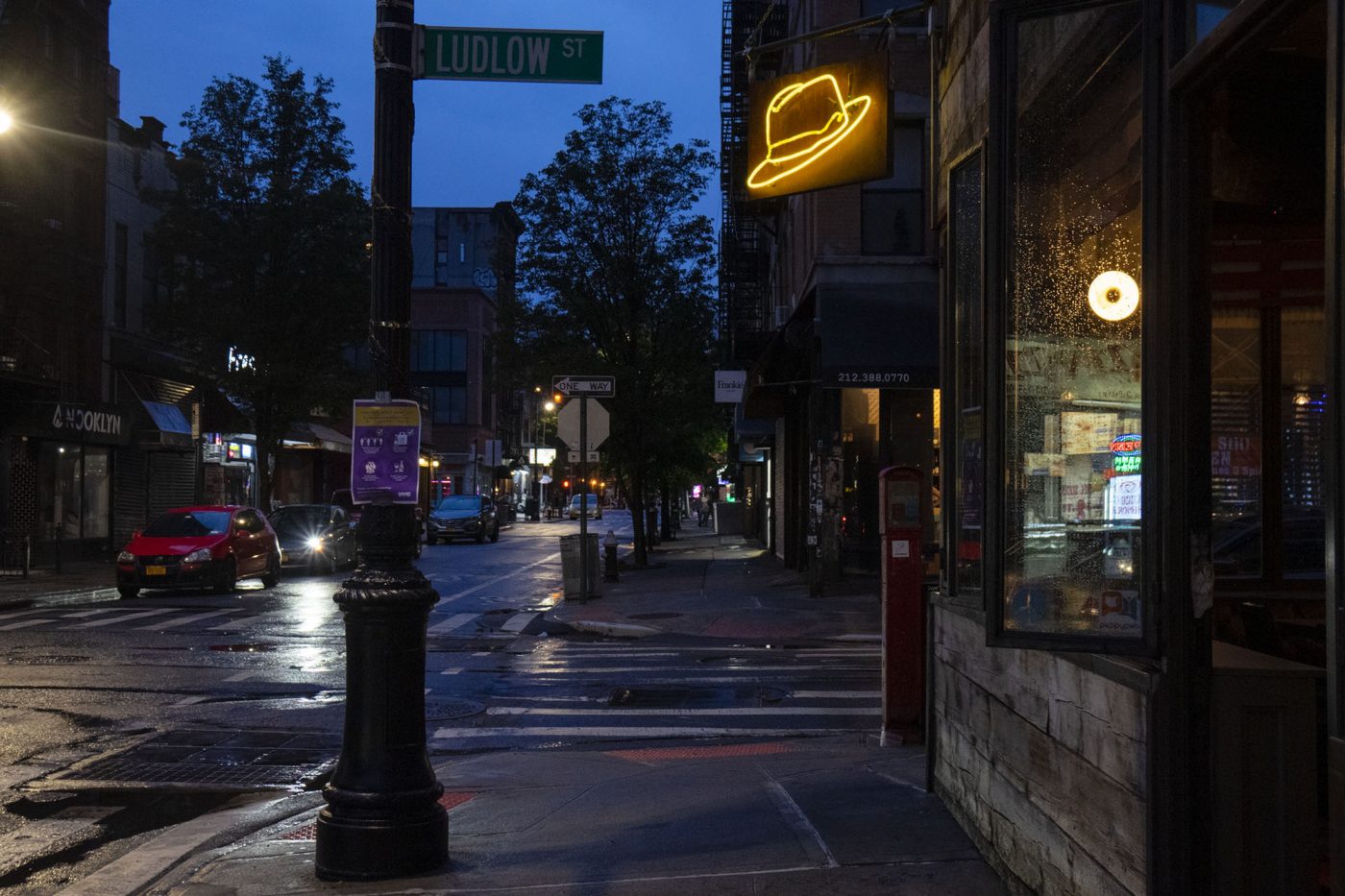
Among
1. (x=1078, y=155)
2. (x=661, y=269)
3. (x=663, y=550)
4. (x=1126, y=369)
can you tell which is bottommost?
(x=663, y=550)

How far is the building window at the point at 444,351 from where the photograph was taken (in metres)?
83.3

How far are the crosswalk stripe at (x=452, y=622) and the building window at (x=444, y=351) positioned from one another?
64.4m

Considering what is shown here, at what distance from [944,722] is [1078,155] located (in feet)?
10.6

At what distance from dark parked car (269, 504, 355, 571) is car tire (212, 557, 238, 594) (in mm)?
4672

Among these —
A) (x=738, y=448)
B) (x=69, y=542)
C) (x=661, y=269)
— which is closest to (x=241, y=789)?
(x=661, y=269)

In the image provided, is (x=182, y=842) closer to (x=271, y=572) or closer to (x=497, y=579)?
(x=271, y=572)

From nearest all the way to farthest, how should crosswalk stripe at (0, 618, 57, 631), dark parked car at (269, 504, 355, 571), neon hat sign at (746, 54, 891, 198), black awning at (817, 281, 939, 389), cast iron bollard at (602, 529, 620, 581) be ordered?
1. neon hat sign at (746, 54, 891, 198)
2. crosswalk stripe at (0, 618, 57, 631)
3. black awning at (817, 281, 939, 389)
4. cast iron bollard at (602, 529, 620, 581)
5. dark parked car at (269, 504, 355, 571)

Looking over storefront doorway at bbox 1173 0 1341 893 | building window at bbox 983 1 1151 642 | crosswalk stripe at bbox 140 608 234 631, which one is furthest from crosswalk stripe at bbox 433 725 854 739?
crosswalk stripe at bbox 140 608 234 631

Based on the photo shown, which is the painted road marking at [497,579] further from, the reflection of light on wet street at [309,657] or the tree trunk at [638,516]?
the reflection of light on wet street at [309,657]

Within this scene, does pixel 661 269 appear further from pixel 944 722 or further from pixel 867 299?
pixel 944 722

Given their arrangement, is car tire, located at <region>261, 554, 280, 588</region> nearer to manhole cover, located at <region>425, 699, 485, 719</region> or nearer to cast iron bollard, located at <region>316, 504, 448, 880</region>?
manhole cover, located at <region>425, 699, 485, 719</region>

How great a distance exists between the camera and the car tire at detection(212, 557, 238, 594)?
23.5 meters

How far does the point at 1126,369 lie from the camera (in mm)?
4527

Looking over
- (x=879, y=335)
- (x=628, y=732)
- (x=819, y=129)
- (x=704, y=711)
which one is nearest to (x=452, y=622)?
(x=879, y=335)
